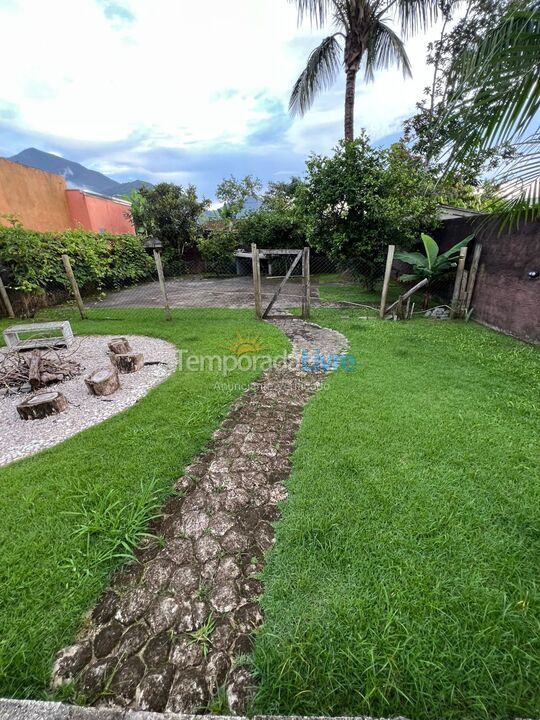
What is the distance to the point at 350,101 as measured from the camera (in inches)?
398

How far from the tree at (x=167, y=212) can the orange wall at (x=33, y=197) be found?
153 inches

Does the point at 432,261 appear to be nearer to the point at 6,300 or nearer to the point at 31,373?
the point at 31,373

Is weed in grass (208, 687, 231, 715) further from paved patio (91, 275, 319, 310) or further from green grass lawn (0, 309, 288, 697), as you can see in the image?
paved patio (91, 275, 319, 310)

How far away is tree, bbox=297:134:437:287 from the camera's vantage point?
28.2 feet

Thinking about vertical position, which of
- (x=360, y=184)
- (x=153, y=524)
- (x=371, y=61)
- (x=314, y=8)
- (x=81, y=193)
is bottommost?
(x=153, y=524)

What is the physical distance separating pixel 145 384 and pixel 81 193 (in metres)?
16.2

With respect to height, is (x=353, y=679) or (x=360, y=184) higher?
(x=360, y=184)

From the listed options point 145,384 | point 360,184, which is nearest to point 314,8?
point 360,184

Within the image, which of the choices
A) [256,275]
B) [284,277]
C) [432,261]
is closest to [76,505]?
[256,275]

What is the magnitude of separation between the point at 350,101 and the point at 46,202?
45.6 feet

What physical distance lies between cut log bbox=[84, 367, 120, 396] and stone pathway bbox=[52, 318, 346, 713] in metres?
2.09

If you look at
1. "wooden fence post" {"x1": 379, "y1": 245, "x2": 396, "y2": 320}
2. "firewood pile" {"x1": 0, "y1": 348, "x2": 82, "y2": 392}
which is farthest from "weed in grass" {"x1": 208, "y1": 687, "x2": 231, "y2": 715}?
"wooden fence post" {"x1": 379, "y1": 245, "x2": 396, "y2": 320}

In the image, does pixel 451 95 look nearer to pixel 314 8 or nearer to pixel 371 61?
pixel 314 8

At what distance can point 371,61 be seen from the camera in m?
10.5
